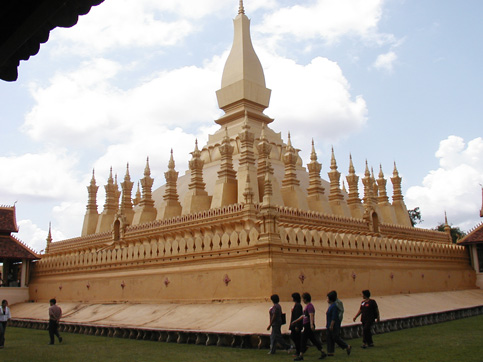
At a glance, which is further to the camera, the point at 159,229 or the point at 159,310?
the point at 159,229

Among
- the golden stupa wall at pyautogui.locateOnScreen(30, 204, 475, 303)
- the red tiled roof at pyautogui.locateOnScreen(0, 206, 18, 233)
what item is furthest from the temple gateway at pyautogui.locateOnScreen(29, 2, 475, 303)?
the red tiled roof at pyautogui.locateOnScreen(0, 206, 18, 233)

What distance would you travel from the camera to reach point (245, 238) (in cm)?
1357

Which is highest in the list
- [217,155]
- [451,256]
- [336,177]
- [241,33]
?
[241,33]

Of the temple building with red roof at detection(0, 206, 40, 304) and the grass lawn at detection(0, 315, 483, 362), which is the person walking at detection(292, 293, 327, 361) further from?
the temple building with red roof at detection(0, 206, 40, 304)

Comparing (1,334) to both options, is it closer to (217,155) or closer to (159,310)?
(159,310)

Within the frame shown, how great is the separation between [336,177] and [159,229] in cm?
949

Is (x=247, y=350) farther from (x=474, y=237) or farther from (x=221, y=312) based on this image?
(x=474, y=237)

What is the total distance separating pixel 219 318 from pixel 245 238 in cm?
237

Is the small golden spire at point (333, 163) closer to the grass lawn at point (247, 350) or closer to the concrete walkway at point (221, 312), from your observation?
the concrete walkway at point (221, 312)

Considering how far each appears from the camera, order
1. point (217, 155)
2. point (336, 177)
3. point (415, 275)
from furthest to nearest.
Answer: point (217, 155), point (336, 177), point (415, 275)

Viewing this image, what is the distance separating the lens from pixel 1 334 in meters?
12.0

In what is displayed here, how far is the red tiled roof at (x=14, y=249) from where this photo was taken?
22.7 metres

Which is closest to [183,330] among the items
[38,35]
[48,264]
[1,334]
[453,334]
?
[1,334]

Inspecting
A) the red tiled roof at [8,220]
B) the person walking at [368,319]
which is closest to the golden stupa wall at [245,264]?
the red tiled roof at [8,220]
